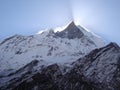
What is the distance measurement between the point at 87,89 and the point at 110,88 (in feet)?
46.6

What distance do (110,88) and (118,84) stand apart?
6175mm

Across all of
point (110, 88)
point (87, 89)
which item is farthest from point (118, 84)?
point (87, 89)

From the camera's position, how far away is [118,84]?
7781 inches

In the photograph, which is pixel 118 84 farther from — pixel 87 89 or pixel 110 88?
pixel 87 89

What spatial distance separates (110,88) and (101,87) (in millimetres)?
5760

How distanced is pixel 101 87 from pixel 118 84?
34.7ft

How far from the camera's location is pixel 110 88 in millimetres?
195250

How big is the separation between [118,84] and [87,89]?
1925 centimetres

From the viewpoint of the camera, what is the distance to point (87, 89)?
19912 centimetres

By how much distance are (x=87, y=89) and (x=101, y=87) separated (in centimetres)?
871
